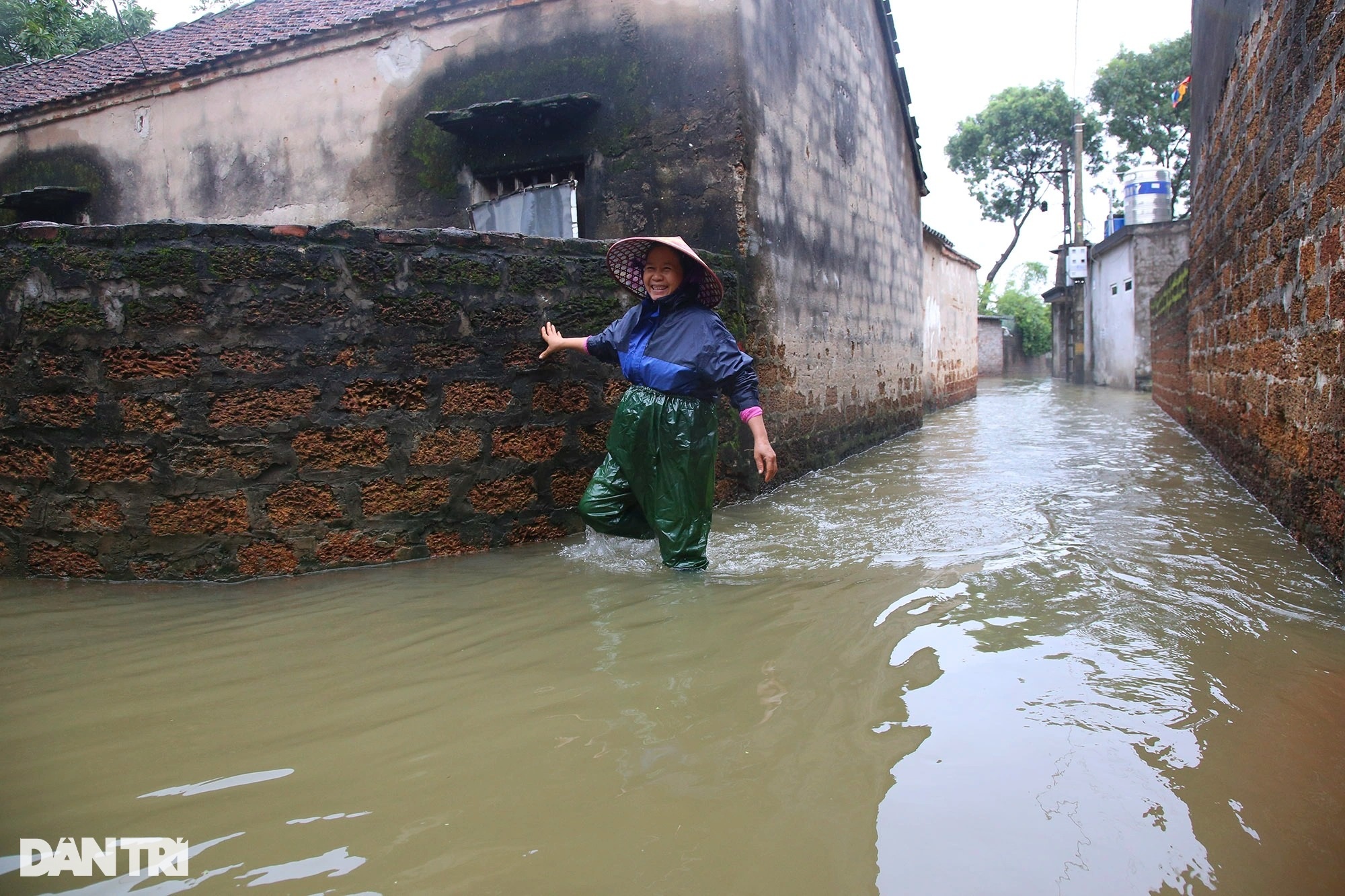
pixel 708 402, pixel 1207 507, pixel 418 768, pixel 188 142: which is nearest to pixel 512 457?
pixel 708 402

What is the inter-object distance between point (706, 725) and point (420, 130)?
666cm

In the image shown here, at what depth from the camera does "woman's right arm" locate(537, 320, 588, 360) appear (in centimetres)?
399

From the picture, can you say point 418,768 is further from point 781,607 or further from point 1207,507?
point 1207,507

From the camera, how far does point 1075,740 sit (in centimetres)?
200

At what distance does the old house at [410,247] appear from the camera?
3588mm

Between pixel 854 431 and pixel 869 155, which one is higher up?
pixel 869 155

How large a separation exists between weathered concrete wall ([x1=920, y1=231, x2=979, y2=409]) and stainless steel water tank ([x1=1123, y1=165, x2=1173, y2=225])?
362 cm

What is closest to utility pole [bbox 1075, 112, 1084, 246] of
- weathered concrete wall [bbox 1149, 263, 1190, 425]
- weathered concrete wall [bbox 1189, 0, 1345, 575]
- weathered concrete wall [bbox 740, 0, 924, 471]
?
weathered concrete wall [bbox 1149, 263, 1190, 425]

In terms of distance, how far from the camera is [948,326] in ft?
55.6

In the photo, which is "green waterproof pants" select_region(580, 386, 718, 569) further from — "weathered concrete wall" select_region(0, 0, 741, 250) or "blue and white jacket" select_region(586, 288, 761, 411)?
A: "weathered concrete wall" select_region(0, 0, 741, 250)

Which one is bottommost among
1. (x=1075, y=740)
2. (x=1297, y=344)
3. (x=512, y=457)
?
(x=1075, y=740)

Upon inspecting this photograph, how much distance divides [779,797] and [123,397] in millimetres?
3242

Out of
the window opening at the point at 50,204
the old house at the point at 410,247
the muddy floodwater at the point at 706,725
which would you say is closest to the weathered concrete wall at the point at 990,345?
the old house at the point at 410,247

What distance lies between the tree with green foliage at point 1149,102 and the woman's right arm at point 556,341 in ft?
102
